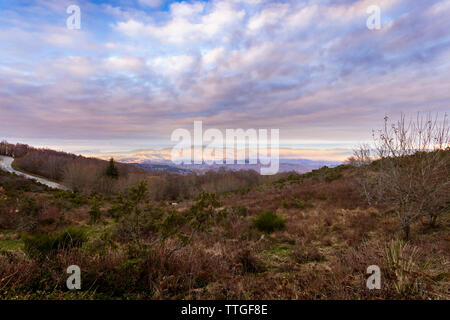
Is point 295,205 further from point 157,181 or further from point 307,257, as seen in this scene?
point 157,181

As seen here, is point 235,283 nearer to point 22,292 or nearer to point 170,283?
point 170,283

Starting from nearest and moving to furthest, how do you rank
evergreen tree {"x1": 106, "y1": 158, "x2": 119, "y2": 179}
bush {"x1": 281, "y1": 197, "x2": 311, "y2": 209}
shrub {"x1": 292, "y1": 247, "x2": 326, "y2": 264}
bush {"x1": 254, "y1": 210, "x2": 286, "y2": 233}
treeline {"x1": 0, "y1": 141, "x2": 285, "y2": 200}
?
1. shrub {"x1": 292, "y1": 247, "x2": 326, "y2": 264}
2. bush {"x1": 254, "y1": 210, "x2": 286, "y2": 233}
3. bush {"x1": 281, "y1": 197, "x2": 311, "y2": 209}
4. treeline {"x1": 0, "y1": 141, "x2": 285, "y2": 200}
5. evergreen tree {"x1": 106, "y1": 158, "x2": 119, "y2": 179}

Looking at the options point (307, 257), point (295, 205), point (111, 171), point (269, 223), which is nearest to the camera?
point (307, 257)

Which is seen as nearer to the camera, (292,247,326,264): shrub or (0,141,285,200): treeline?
(292,247,326,264): shrub

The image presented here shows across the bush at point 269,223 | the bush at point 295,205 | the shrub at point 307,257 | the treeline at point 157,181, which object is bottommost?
the treeline at point 157,181

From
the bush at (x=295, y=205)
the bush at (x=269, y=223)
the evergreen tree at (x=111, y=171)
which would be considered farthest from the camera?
the evergreen tree at (x=111, y=171)

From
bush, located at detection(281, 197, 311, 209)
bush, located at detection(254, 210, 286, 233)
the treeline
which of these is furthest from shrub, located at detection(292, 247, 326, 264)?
the treeline

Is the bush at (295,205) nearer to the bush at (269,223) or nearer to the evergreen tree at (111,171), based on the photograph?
the bush at (269,223)

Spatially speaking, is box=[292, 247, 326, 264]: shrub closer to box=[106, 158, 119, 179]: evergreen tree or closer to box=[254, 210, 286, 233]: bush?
box=[254, 210, 286, 233]: bush

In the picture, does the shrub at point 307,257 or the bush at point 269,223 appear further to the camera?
the bush at point 269,223

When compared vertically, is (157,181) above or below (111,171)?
below

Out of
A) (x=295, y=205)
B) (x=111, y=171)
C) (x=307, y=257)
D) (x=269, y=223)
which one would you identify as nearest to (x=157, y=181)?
(x=111, y=171)

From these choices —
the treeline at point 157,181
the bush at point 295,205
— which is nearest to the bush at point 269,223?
the bush at point 295,205

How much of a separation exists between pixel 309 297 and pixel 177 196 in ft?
159
